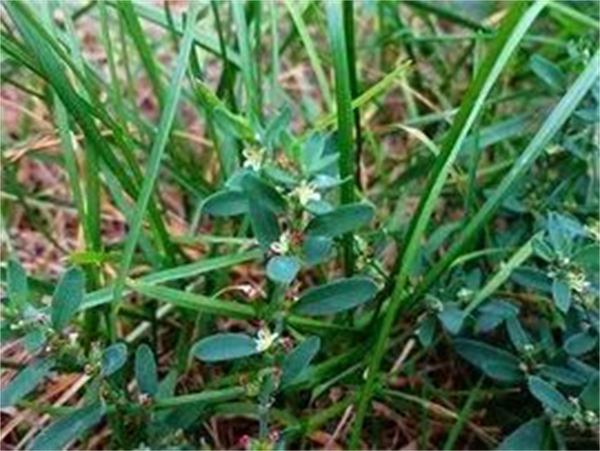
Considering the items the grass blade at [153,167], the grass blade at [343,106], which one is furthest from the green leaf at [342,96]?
the grass blade at [153,167]

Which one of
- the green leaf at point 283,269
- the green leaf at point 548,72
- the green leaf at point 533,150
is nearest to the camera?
the green leaf at point 283,269

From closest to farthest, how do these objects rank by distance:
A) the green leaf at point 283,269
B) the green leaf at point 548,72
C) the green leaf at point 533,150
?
the green leaf at point 283,269 → the green leaf at point 533,150 → the green leaf at point 548,72

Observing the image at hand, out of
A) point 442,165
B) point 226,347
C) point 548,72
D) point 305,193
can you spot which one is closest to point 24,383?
point 226,347

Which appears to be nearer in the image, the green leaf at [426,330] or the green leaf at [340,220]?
the green leaf at [340,220]

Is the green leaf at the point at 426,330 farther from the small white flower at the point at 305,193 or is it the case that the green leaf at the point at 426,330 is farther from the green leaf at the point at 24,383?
the green leaf at the point at 24,383

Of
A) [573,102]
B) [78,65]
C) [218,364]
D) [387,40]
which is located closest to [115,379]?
[218,364]

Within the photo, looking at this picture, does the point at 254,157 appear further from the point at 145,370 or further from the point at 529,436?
the point at 529,436

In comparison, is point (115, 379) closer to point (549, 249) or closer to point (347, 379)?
point (347, 379)
